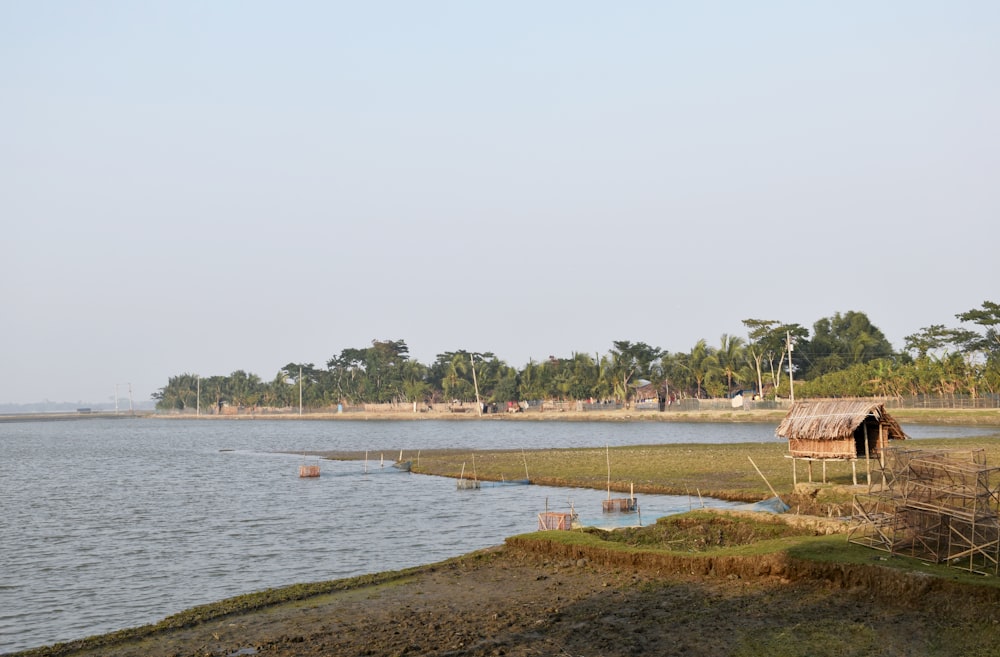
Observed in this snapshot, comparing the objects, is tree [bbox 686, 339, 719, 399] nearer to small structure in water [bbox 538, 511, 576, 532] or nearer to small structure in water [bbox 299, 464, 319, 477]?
small structure in water [bbox 299, 464, 319, 477]

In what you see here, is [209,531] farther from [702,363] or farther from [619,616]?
[702,363]

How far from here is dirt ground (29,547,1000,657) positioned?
1644 centimetres

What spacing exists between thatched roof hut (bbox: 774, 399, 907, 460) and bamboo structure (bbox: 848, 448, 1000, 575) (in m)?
12.3

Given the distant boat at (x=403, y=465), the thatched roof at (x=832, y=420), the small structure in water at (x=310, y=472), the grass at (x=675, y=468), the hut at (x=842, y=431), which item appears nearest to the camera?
the thatched roof at (x=832, y=420)

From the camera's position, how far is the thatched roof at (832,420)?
113 feet

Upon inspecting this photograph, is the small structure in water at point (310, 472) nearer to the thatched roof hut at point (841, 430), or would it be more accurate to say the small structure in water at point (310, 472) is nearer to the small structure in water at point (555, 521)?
the small structure in water at point (555, 521)

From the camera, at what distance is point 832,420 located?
115 ft

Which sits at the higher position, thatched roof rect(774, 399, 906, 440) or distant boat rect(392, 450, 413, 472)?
thatched roof rect(774, 399, 906, 440)

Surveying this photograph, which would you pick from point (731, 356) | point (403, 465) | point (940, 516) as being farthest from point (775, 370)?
point (940, 516)

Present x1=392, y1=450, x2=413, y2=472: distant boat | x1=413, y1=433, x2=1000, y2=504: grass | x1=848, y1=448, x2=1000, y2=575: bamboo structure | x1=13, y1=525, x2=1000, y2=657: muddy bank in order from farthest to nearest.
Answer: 1. x1=392, y1=450, x2=413, y2=472: distant boat
2. x1=413, y1=433, x2=1000, y2=504: grass
3. x1=848, y1=448, x2=1000, y2=575: bamboo structure
4. x1=13, y1=525, x2=1000, y2=657: muddy bank

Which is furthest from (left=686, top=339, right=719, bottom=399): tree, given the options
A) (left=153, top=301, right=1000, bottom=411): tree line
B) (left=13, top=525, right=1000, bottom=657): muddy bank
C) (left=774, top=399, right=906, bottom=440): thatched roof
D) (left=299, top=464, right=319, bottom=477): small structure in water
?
(left=13, top=525, right=1000, bottom=657): muddy bank

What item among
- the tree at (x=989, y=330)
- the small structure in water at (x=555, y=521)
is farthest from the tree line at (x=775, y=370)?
the small structure in water at (x=555, y=521)

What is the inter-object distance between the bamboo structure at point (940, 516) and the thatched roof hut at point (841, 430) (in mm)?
12299

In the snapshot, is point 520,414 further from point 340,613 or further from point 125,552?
point 340,613
